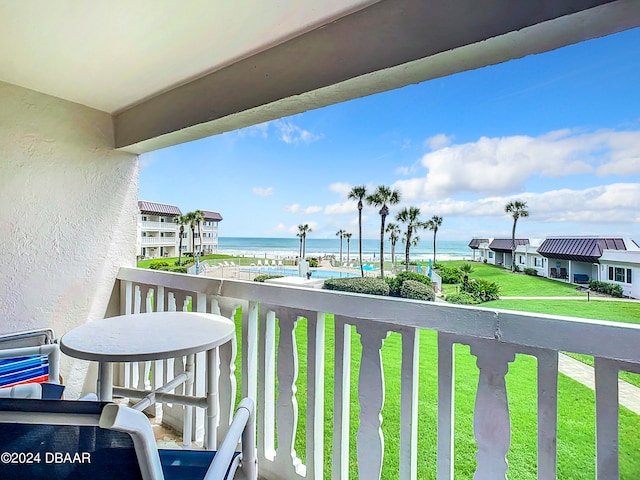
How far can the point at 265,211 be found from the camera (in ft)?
6.80

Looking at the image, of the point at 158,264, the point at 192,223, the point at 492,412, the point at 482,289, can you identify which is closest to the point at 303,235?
the point at 482,289

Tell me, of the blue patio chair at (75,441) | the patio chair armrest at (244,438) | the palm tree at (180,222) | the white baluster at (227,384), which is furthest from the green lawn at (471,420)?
the palm tree at (180,222)

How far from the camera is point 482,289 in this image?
1.34 meters

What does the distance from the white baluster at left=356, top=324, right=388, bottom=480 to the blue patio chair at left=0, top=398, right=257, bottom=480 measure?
3.01 feet

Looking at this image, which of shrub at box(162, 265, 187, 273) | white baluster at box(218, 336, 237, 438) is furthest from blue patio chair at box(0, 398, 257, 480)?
shrub at box(162, 265, 187, 273)

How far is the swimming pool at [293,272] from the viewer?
1.68 meters

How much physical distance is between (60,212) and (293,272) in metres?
1.83

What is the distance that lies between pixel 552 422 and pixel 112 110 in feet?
10.5

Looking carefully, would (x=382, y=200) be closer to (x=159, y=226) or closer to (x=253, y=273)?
(x=253, y=273)

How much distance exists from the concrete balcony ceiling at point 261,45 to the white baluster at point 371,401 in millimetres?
1111

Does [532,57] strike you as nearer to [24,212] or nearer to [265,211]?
[265,211]

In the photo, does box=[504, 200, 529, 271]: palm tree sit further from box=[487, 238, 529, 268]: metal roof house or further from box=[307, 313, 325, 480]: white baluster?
box=[307, 313, 325, 480]: white baluster

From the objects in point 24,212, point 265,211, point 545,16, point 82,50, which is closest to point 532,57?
point 545,16

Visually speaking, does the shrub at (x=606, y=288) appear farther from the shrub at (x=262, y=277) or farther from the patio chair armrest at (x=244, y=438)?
the shrub at (x=262, y=277)
